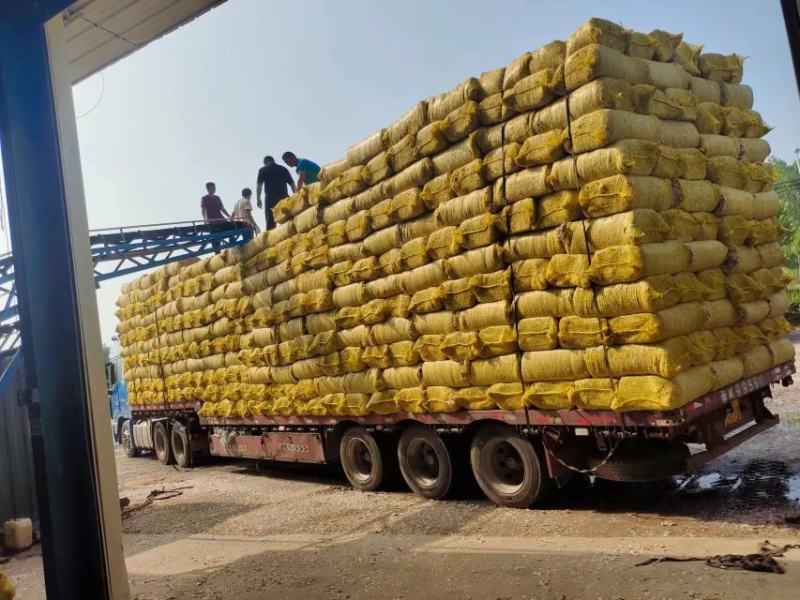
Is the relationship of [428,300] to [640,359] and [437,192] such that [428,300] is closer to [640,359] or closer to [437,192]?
[437,192]

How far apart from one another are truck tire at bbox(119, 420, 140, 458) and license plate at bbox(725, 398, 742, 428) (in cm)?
1354

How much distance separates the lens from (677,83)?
234 inches

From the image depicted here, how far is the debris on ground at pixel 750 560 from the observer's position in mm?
3994

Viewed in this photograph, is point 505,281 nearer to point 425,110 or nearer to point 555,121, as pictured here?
point 555,121

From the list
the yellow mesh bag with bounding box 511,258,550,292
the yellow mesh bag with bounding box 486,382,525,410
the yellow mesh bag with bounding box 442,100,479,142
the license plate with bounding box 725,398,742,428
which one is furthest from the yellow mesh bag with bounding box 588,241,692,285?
the yellow mesh bag with bounding box 442,100,479,142

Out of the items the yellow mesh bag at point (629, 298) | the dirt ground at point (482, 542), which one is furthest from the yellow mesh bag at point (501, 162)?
the dirt ground at point (482, 542)

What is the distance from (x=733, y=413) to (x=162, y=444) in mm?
11491

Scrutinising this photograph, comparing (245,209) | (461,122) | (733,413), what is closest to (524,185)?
(461,122)

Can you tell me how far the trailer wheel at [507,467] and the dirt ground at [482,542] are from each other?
0.58ft

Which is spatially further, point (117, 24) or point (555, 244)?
point (555, 244)

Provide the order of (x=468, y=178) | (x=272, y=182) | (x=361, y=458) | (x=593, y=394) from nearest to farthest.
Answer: (x=593, y=394) → (x=468, y=178) → (x=361, y=458) → (x=272, y=182)

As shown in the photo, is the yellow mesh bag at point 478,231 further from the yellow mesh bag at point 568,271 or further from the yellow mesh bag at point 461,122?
the yellow mesh bag at point 461,122

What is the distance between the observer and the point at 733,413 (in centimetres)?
594

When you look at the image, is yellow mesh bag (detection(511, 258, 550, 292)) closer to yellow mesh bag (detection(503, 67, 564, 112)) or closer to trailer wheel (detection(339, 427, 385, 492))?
yellow mesh bag (detection(503, 67, 564, 112))
